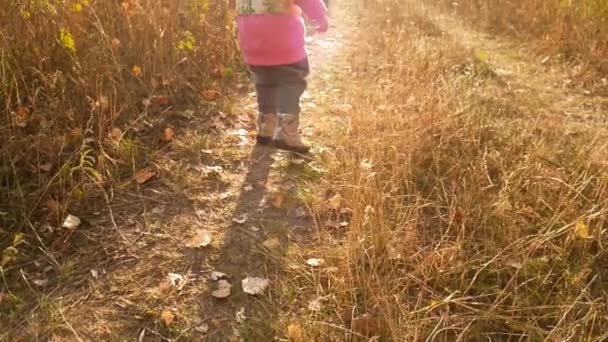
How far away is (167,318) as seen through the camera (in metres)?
2.06

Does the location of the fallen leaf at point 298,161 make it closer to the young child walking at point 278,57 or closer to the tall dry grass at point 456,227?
the young child walking at point 278,57

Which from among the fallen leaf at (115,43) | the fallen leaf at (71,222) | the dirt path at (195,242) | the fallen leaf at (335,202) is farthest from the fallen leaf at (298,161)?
the fallen leaf at (115,43)

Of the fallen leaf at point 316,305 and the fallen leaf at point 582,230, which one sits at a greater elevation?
the fallen leaf at point 582,230

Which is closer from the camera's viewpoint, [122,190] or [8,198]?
[8,198]

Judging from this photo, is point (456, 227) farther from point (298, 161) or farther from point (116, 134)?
point (116, 134)

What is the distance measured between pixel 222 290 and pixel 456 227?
43.9 inches

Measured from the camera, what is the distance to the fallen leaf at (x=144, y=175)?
2.81m

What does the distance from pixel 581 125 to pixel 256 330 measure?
9.22 feet

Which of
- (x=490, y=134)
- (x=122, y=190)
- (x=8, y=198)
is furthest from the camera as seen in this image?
(x=490, y=134)

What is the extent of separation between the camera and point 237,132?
347 centimetres

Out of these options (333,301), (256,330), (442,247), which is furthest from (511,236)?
(256,330)

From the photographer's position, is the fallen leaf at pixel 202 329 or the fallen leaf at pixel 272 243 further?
the fallen leaf at pixel 272 243

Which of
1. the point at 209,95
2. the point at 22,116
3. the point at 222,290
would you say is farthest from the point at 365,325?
the point at 209,95

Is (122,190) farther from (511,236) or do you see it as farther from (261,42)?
(511,236)
